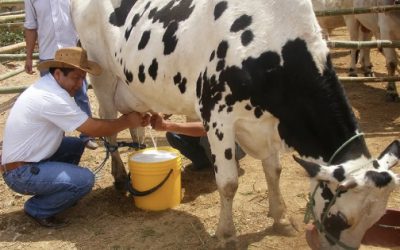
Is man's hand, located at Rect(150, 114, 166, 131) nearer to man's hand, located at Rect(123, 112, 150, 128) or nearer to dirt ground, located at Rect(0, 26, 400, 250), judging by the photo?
man's hand, located at Rect(123, 112, 150, 128)

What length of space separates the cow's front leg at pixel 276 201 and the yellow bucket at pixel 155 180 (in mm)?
856

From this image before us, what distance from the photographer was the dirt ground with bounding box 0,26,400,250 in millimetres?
3918

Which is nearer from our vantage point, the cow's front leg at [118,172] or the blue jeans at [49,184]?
the blue jeans at [49,184]

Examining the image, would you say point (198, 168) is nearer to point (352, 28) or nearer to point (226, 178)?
point (226, 178)

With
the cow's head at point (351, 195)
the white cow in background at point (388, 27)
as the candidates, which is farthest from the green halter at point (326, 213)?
the white cow in background at point (388, 27)

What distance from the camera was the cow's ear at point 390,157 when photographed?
9.29 ft

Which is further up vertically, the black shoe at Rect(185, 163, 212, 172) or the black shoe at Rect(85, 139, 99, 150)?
the black shoe at Rect(185, 163, 212, 172)

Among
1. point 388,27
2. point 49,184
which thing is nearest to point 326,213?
point 49,184

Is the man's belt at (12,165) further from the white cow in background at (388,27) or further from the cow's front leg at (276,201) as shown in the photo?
the white cow in background at (388,27)

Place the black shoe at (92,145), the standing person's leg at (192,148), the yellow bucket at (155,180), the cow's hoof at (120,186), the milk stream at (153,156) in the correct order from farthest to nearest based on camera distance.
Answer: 1. the black shoe at (92,145)
2. the standing person's leg at (192,148)
3. the cow's hoof at (120,186)
4. the milk stream at (153,156)
5. the yellow bucket at (155,180)

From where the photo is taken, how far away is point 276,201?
399 centimetres

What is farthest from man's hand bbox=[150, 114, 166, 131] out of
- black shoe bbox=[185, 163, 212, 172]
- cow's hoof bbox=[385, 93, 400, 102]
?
cow's hoof bbox=[385, 93, 400, 102]

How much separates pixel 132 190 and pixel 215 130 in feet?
4.06

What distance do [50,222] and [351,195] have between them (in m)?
2.56
